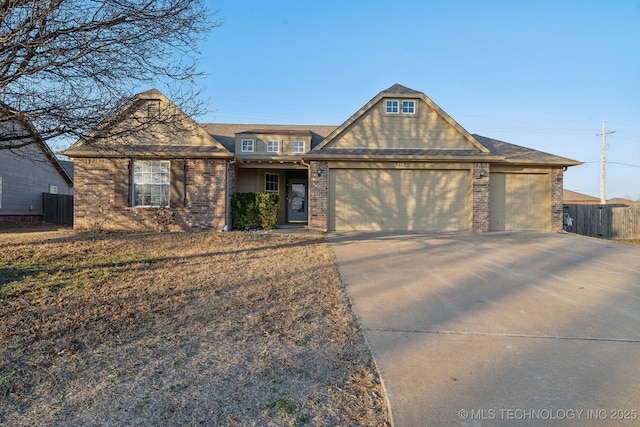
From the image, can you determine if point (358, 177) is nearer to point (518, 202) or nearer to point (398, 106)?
point (398, 106)

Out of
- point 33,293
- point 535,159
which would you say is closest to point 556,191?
point 535,159

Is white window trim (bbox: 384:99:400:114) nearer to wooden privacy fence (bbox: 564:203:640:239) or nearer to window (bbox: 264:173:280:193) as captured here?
window (bbox: 264:173:280:193)

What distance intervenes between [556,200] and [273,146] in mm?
11920

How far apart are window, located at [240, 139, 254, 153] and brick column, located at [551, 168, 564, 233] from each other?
41.2 ft

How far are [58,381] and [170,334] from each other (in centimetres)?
105

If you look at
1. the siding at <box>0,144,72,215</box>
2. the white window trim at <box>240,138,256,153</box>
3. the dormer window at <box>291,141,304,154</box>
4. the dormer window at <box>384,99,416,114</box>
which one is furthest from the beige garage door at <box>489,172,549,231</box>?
the siding at <box>0,144,72,215</box>

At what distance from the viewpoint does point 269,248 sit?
9.38 metres

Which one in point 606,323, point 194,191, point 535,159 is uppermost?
point 535,159

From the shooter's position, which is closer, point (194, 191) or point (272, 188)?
point (194, 191)

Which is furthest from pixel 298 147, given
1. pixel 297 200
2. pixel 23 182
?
pixel 23 182

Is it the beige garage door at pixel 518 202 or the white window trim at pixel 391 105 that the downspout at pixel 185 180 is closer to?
the white window trim at pixel 391 105

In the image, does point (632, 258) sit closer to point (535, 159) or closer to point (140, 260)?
Result: point (535, 159)

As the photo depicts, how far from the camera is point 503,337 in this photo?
3822mm

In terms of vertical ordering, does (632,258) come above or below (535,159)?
below
